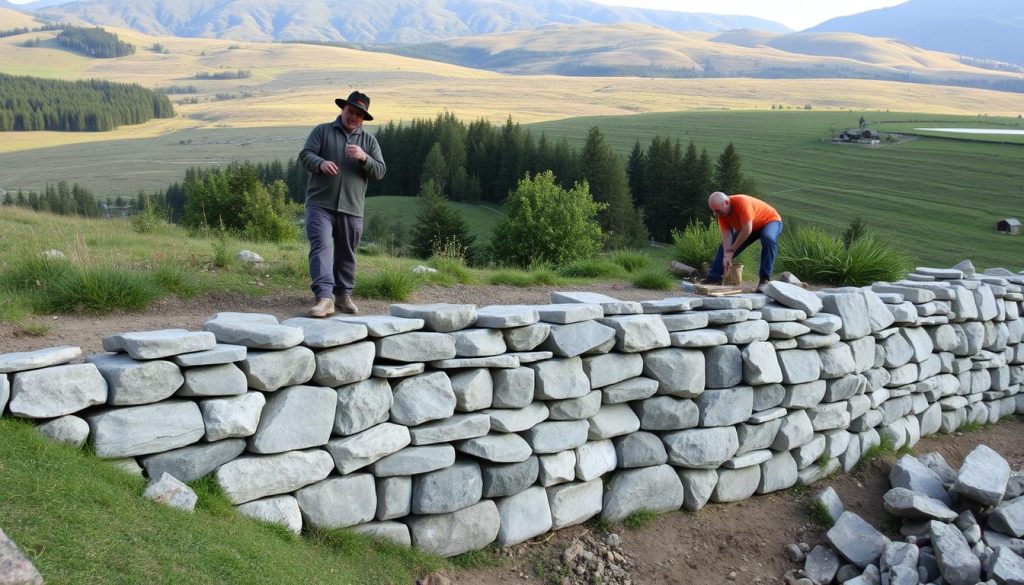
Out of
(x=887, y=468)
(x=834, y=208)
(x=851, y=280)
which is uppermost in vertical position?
(x=851, y=280)

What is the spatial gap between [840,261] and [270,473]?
29.9 ft

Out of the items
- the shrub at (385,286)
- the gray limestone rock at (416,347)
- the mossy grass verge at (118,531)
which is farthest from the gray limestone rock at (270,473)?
the shrub at (385,286)

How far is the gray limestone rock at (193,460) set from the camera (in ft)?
15.9

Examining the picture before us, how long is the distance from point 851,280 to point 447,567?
8.07 meters

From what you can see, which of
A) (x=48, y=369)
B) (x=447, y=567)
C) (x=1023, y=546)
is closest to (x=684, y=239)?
(x=1023, y=546)

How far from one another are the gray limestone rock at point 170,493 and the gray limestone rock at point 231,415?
15.4 inches

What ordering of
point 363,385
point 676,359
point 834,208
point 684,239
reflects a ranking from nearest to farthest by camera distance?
point 363,385 < point 676,359 < point 684,239 < point 834,208

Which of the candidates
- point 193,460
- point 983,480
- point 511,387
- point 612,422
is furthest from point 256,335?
point 983,480

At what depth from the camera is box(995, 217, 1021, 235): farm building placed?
5616 cm

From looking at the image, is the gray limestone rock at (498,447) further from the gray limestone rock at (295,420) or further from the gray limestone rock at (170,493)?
the gray limestone rock at (170,493)

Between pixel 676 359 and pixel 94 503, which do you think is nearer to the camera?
pixel 94 503

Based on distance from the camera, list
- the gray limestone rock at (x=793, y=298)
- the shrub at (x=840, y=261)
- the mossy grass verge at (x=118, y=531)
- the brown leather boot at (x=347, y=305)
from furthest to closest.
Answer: the shrub at (x=840, y=261) → the gray limestone rock at (x=793, y=298) → the brown leather boot at (x=347, y=305) → the mossy grass verge at (x=118, y=531)

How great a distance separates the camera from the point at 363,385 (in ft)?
18.6

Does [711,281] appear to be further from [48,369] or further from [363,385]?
[48,369]
